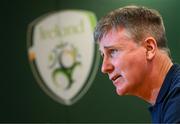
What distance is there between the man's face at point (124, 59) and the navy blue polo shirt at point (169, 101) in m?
0.07

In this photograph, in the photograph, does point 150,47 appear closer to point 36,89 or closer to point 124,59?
point 124,59

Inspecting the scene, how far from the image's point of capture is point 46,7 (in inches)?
113

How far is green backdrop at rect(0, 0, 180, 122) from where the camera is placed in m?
2.79

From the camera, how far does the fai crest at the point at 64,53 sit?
2836 millimetres

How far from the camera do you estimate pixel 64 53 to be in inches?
114

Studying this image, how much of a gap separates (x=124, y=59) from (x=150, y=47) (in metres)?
0.08

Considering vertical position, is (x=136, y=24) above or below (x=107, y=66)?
above

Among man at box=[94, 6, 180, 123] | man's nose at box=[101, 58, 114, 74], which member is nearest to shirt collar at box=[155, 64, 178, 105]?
man at box=[94, 6, 180, 123]

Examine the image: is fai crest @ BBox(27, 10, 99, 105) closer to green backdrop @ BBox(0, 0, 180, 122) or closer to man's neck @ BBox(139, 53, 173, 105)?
green backdrop @ BBox(0, 0, 180, 122)

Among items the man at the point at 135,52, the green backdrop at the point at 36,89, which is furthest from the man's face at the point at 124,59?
the green backdrop at the point at 36,89

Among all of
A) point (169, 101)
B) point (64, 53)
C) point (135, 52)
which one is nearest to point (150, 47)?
point (135, 52)

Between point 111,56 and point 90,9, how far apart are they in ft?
6.11

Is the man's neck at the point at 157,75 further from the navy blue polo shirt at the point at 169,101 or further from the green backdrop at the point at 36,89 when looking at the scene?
the green backdrop at the point at 36,89

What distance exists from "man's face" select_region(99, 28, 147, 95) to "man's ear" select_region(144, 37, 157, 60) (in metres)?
0.01
